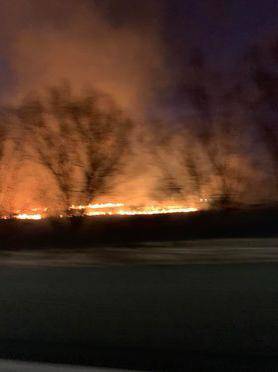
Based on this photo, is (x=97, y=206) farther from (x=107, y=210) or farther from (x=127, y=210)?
(x=127, y=210)

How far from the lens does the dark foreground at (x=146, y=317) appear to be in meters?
6.32

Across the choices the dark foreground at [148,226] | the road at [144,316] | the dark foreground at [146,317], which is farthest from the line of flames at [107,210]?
the dark foreground at [146,317]

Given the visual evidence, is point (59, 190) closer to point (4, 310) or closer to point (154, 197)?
point (154, 197)

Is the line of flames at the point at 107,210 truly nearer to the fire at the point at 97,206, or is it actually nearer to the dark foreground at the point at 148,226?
the fire at the point at 97,206

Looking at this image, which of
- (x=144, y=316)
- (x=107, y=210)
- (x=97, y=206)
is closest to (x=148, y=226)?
(x=107, y=210)

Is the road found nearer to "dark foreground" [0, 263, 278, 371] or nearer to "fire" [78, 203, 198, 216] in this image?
"dark foreground" [0, 263, 278, 371]

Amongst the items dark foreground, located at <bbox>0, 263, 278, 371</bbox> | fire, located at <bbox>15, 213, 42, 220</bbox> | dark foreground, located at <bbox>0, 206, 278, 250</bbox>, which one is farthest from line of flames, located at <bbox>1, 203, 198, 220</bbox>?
dark foreground, located at <bbox>0, 263, 278, 371</bbox>

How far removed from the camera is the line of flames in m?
26.9

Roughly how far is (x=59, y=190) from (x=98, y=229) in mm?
3800

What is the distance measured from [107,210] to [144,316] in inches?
786

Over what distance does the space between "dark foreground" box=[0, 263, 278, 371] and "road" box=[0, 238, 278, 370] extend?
11 millimetres

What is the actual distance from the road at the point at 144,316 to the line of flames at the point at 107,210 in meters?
14.8

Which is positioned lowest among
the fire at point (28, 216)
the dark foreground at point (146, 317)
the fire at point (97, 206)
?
the dark foreground at point (146, 317)

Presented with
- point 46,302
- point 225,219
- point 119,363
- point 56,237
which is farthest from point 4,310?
point 225,219
